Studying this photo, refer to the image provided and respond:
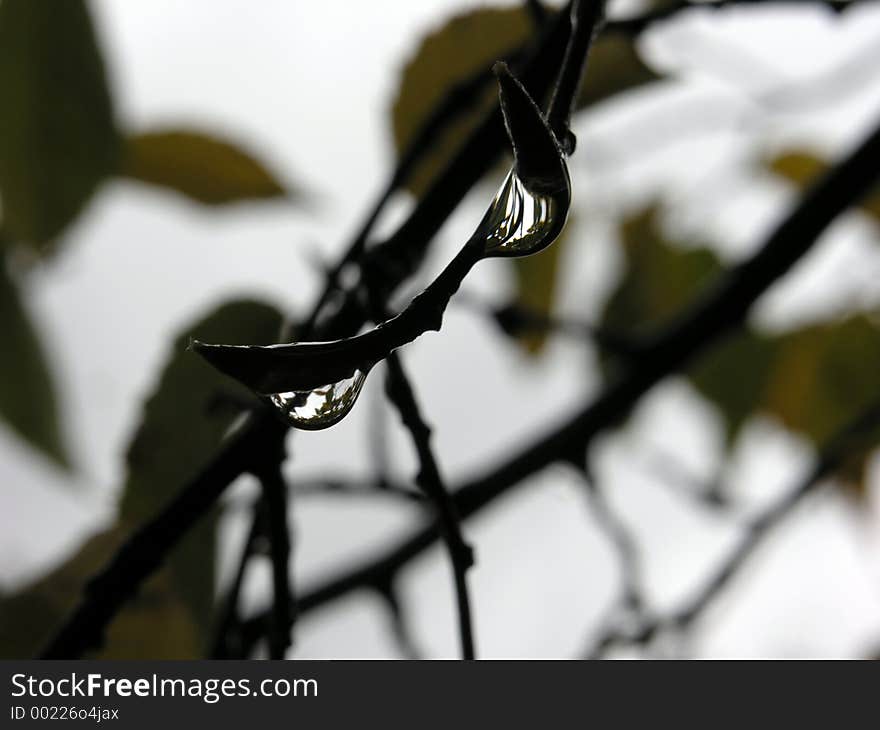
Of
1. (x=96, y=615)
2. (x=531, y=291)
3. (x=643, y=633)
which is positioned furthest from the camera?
(x=531, y=291)

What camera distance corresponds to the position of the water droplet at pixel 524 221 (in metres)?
0.12

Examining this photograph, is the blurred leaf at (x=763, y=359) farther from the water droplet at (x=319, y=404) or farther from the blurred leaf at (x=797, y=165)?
the water droplet at (x=319, y=404)

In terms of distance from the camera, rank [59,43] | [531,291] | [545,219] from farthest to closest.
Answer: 1. [531,291]
2. [59,43]
3. [545,219]

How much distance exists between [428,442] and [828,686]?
7.6 inches

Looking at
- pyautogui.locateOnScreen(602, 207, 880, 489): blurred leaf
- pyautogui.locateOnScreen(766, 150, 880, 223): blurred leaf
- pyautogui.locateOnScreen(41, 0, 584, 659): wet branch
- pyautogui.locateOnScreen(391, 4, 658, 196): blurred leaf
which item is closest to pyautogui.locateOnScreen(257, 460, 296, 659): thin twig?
pyautogui.locateOnScreen(41, 0, 584, 659): wet branch

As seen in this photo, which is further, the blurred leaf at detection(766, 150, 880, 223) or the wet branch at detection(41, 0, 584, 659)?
the blurred leaf at detection(766, 150, 880, 223)

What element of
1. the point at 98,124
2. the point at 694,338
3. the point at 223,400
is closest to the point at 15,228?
the point at 98,124

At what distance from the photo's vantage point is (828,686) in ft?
1.04

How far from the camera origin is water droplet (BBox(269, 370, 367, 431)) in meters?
0.13

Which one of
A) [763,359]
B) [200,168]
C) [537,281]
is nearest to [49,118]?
[200,168]

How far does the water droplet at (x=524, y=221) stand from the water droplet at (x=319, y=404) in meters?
0.03

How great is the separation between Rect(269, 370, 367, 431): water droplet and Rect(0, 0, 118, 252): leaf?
27cm

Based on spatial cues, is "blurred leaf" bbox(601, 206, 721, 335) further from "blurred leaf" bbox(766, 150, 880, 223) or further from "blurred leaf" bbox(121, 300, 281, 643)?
"blurred leaf" bbox(121, 300, 281, 643)

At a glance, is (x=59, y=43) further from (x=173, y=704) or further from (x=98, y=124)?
(x=173, y=704)
